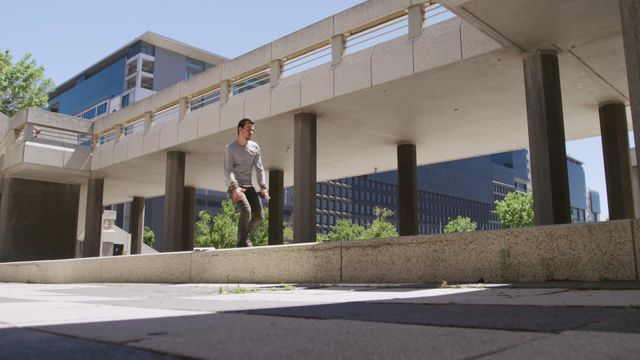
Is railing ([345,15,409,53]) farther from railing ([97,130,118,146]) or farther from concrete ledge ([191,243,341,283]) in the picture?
railing ([97,130,118,146])

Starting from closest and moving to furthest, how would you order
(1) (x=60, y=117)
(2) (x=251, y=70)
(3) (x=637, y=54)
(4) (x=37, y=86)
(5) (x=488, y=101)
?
(3) (x=637, y=54) < (5) (x=488, y=101) < (2) (x=251, y=70) < (1) (x=60, y=117) < (4) (x=37, y=86)

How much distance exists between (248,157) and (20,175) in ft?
70.9

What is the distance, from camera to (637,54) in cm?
680

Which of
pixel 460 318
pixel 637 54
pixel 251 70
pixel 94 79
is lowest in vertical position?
pixel 460 318

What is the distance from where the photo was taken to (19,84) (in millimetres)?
45500

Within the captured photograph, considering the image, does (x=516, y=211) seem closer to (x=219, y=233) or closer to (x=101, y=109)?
(x=219, y=233)

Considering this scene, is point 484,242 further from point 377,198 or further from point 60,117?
point 377,198

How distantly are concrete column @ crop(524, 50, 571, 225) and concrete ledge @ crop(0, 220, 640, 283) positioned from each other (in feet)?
20.7

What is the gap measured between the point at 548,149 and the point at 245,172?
22.3 feet

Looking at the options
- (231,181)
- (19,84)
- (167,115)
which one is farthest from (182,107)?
(19,84)

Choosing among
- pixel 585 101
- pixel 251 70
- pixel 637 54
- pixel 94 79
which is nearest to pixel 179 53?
pixel 94 79

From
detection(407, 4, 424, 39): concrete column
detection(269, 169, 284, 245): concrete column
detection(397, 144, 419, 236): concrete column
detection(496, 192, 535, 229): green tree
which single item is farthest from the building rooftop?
detection(407, 4, 424, 39): concrete column

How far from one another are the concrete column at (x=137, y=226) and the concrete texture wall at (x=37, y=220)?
5333 mm

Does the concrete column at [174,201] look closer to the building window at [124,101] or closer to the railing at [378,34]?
the railing at [378,34]
